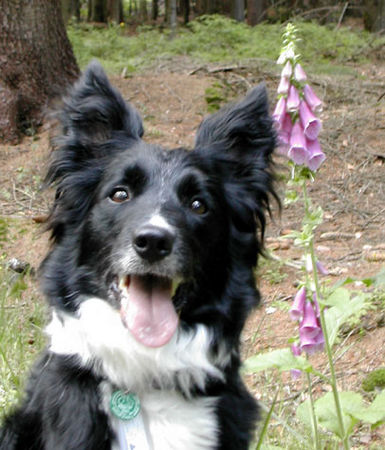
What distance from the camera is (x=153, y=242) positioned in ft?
9.92

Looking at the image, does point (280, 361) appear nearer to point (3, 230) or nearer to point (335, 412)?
point (335, 412)

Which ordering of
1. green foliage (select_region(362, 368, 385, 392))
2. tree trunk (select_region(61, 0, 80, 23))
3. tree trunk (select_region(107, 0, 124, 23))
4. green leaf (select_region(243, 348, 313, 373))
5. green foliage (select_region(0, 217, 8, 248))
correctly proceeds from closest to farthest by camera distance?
green leaf (select_region(243, 348, 313, 373)) < green foliage (select_region(362, 368, 385, 392)) < green foliage (select_region(0, 217, 8, 248)) < tree trunk (select_region(61, 0, 80, 23)) < tree trunk (select_region(107, 0, 124, 23))

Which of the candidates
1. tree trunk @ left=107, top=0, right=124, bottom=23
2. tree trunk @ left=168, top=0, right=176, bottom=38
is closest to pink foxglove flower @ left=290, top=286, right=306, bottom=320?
tree trunk @ left=168, top=0, right=176, bottom=38

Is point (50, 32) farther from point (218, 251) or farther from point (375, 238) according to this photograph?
point (218, 251)

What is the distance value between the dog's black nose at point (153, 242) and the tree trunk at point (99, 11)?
1218 inches

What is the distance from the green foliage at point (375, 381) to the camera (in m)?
4.71

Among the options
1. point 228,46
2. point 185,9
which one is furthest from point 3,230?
point 185,9

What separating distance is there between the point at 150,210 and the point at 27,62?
6.43 metres

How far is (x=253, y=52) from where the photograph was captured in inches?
561

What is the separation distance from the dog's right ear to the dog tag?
1.25 metres

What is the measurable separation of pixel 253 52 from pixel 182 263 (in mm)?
11711

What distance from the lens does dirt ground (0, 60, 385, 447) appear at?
5371mm

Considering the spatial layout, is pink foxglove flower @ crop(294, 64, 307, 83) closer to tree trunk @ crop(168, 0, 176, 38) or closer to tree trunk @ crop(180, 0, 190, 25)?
tree trunk @ crop(168, 0, 176, 38)

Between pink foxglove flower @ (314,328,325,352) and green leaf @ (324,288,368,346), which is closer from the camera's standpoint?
pink foxglove flower @ (314,328,325,352)
